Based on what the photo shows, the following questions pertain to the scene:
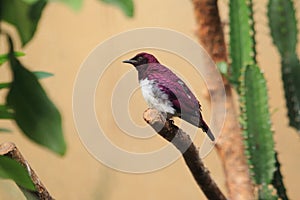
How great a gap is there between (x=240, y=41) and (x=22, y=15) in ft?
2.91

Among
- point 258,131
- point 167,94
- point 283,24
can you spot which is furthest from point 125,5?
point 283,24

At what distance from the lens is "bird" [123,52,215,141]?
65 centimetres

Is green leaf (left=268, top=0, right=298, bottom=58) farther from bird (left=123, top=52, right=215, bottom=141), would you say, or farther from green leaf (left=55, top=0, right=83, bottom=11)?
green leaf (left=55, top=0, right=83, bottom=11)

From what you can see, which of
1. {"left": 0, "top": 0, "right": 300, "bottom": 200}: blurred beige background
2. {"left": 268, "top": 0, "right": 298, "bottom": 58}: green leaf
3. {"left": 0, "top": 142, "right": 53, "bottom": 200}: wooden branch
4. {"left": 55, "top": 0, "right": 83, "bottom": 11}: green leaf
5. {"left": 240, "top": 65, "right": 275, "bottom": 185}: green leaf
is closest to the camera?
{"left": 55, "top": 0, "right": 83, "bottom": 11}: green leaf

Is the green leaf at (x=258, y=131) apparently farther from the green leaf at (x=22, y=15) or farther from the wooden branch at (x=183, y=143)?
the green leaf at (x=22, y=15)

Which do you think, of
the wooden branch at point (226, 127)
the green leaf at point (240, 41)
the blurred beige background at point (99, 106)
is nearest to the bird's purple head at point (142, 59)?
the wooden branch at point (226, 127)

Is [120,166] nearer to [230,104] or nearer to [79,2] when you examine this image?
[230,104]

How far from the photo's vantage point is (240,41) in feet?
3.47

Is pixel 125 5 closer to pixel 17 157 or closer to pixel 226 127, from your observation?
pixel 17 157

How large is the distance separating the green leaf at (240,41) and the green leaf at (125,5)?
33.6 inches

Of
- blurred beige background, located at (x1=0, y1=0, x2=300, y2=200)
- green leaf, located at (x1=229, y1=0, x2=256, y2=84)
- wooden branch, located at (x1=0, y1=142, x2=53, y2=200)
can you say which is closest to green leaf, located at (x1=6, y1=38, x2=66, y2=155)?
wooden branch, located at (x1=0, y1=142, x2=53, y2=200)

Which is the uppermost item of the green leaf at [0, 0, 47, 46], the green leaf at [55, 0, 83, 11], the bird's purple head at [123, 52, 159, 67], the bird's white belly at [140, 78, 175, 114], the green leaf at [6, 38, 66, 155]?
the green leaf at [55, 0, 83, 11]

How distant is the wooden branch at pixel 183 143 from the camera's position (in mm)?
662

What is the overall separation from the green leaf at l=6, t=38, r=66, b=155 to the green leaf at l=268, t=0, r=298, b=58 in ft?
3.12
